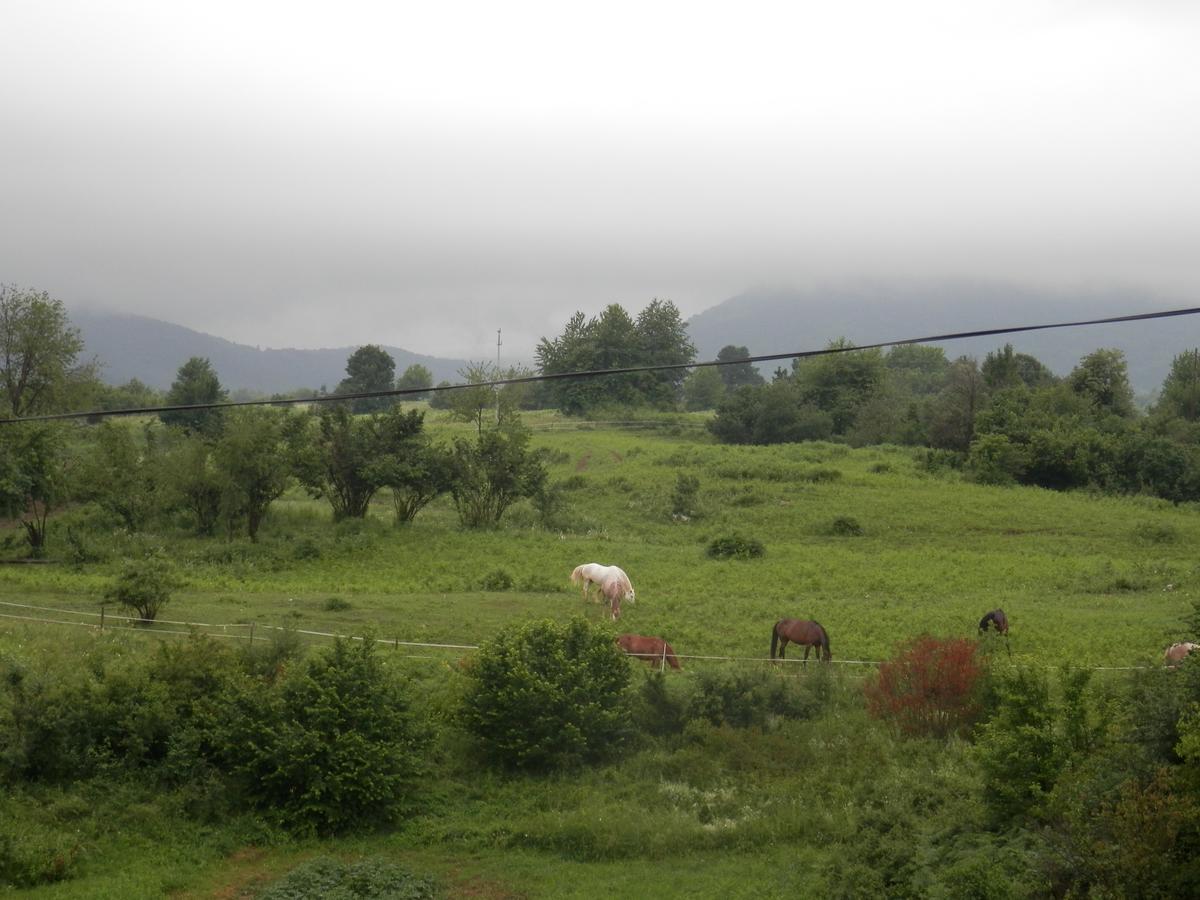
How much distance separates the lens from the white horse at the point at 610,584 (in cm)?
2830

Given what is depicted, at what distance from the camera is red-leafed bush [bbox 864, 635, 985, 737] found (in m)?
19.7

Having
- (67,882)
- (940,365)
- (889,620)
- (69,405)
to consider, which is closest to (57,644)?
(67,882)

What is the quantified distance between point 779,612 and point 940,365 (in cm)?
11344

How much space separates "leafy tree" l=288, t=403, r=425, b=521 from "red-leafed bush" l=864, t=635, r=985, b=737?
24703 mm

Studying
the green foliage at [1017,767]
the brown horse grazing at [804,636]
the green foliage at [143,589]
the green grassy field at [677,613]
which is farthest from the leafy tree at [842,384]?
the green foliage at [1017,767]

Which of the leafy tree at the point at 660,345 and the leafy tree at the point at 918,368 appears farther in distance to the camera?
the leafy tree at the point at 918,368

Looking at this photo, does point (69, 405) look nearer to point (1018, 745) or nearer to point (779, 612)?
point (779, 612)

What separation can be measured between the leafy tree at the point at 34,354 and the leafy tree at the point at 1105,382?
183 ft

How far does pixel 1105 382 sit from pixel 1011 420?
664 inches

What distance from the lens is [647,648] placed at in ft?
75.8

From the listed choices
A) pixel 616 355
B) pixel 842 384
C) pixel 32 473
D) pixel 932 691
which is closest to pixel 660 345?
pixel 616 355

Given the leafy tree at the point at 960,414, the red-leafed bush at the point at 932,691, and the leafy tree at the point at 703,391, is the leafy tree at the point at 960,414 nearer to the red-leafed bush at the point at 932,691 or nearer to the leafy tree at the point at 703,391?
the red-leafed bush at the point at 932,691

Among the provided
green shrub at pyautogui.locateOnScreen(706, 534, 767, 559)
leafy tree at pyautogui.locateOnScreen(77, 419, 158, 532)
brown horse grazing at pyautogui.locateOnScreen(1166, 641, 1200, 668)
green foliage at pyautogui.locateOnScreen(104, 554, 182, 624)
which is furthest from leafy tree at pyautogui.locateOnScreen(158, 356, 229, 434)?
brown horse grazing at pyautogui.locateOnScreen(1166, 641, 1200, 668)

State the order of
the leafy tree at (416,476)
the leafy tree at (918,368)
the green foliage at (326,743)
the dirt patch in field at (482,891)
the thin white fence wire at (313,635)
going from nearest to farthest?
the dirt patch in field at (482,891) → the green foliage at (326,743) → the thin white fence wire at (313,635) → the leafy tree at (416,476) → the leafy tree at (918,368)
